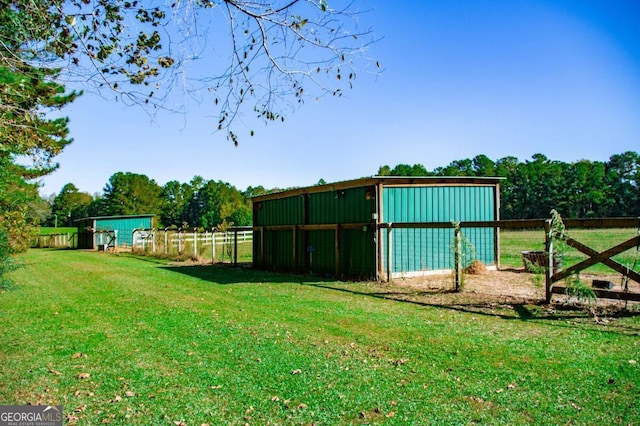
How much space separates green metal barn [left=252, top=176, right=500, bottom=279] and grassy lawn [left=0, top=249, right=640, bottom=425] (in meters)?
3.45

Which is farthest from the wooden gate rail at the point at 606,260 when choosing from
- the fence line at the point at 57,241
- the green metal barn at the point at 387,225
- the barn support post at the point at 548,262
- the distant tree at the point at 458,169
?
the distant tree at the point at 458,169

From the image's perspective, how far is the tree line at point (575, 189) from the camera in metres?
59.4

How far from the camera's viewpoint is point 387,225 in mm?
10477

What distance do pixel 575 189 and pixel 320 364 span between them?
68229 mm

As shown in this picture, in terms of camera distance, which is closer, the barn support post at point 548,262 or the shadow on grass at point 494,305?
the shadow on grass at point 494,305

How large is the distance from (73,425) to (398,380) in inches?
103

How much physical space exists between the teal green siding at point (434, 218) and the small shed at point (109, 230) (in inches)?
1011

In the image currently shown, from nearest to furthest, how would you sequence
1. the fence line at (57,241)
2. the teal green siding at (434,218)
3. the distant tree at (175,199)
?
the teal green siding at (434,218)
the fence line at (57,241)
the distant tree at (175,199)

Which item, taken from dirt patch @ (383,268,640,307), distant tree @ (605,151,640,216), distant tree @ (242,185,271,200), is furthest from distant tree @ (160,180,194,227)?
dirt patch @ (383,268,640,307)

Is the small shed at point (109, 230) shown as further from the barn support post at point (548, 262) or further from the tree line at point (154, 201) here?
the tree line at point (154, 201)

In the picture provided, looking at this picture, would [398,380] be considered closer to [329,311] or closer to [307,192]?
[329,311]

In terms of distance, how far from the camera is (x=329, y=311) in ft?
24.1

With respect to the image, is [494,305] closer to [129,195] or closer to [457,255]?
[457,255]

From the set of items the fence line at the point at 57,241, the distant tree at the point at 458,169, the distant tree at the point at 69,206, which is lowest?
the fence line at the point at 57,241
